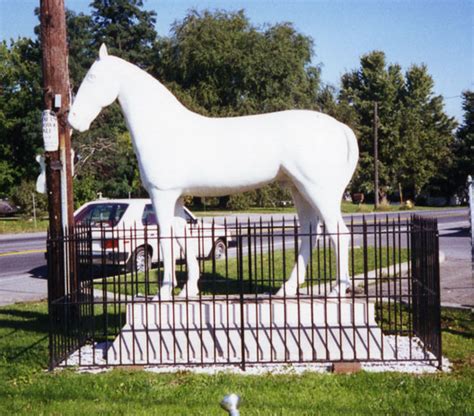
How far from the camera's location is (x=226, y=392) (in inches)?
237

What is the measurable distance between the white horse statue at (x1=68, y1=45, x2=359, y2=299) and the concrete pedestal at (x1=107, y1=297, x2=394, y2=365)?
28cm

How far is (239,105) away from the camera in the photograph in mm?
44062

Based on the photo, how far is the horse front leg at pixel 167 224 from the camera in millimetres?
7492

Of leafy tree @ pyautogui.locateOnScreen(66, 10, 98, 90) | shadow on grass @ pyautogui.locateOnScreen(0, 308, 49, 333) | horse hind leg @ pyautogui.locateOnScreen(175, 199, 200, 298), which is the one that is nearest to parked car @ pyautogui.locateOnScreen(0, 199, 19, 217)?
leafy tree @ pyautogui.locateOnScreen(66, 10, 98, 90)

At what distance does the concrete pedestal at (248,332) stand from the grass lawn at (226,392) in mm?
491

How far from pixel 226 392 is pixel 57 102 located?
4885 millimetres

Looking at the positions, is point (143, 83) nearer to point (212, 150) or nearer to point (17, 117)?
point (212, 150)

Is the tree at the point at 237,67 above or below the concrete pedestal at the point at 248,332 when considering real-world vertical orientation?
above

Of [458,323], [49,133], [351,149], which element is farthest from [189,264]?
[458,323]

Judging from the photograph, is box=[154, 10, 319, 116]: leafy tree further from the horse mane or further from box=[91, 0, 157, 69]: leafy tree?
the horse mane

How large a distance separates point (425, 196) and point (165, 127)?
214ft

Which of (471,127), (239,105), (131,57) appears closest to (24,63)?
(131,57)

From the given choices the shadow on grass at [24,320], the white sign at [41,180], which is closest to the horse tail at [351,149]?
the white sign at [41,180]

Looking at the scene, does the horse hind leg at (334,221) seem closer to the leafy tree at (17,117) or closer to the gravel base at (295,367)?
the gravel base at (295,367)
